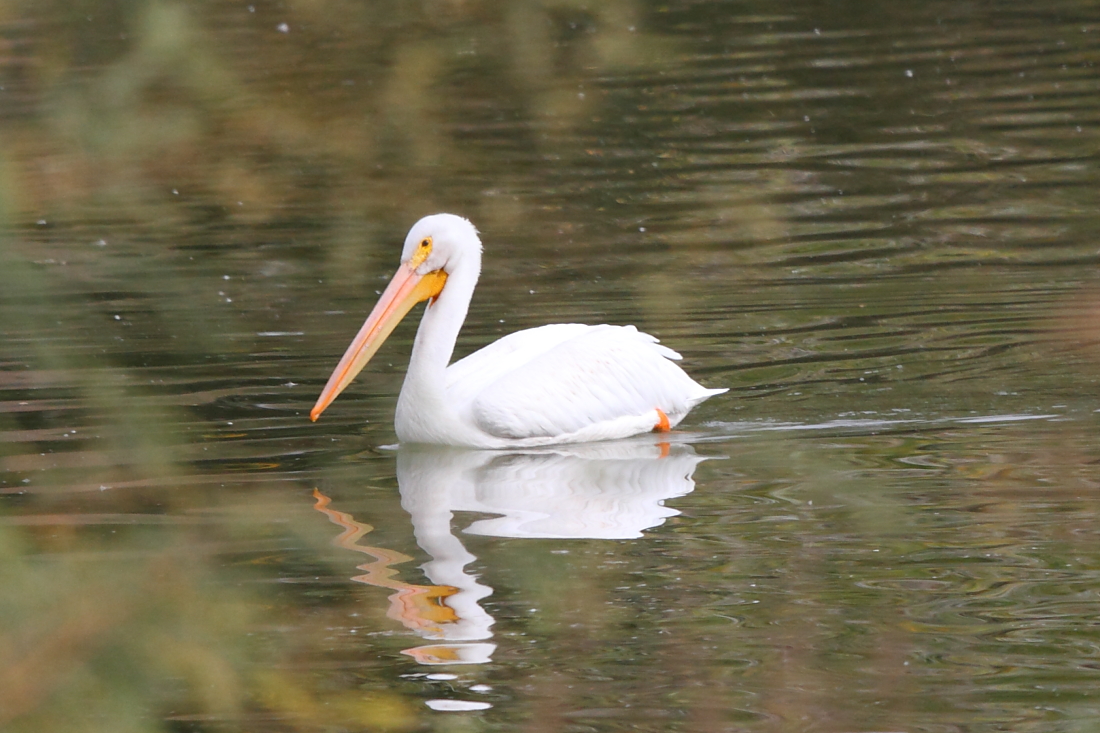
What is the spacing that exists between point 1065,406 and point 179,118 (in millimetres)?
4271

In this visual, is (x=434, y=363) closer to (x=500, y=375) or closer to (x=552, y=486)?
(x=500, y=375)

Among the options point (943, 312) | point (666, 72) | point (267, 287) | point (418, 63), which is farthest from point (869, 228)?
point (418, 63)

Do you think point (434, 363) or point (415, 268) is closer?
point (434, 363)

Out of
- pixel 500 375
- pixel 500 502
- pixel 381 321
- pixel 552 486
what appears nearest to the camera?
pixel 500 502

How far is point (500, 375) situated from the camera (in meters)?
5.77

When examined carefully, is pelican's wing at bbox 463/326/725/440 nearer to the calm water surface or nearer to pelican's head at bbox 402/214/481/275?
the calm water surface

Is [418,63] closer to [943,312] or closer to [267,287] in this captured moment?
[943,312]

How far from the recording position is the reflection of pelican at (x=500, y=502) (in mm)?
3906

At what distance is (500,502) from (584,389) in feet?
2.84

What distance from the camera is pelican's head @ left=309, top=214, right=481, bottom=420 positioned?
5887 millimetres

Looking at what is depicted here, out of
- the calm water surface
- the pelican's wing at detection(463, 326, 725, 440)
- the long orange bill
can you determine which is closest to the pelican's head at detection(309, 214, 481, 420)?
the long orange bill

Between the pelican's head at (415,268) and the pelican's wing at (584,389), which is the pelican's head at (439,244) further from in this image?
the pelican's wing at (584,389)

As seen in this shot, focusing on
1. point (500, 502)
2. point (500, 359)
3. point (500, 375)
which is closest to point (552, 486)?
point (500, 502)

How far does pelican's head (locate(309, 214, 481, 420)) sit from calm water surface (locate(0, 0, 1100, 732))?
199 millimetres
